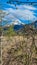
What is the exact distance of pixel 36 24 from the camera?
4902 mm

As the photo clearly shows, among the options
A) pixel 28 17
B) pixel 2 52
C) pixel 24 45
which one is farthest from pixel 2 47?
pixel 28 17

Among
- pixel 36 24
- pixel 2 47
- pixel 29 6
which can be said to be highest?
pixel 29 6

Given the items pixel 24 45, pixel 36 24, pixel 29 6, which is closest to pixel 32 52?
pixel 24 45

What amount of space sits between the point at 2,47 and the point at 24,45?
46 centimetres

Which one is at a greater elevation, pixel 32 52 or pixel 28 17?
pixel 28 17

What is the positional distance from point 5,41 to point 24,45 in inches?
15.8

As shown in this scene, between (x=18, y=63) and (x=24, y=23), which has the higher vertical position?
(x=24, y=23)

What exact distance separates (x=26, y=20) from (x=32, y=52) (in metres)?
0.67

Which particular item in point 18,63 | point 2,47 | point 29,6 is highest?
point 29,6

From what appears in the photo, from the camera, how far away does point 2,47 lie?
490 centimetres

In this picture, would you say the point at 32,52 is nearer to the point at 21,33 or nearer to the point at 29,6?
the point at 21,33

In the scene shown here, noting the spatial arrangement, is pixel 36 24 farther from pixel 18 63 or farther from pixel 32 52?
pixel 18 63

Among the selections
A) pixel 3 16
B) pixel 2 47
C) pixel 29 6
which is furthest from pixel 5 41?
pixel 29 6

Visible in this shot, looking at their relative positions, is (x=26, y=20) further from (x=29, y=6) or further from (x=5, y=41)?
(x=5, y=41)
